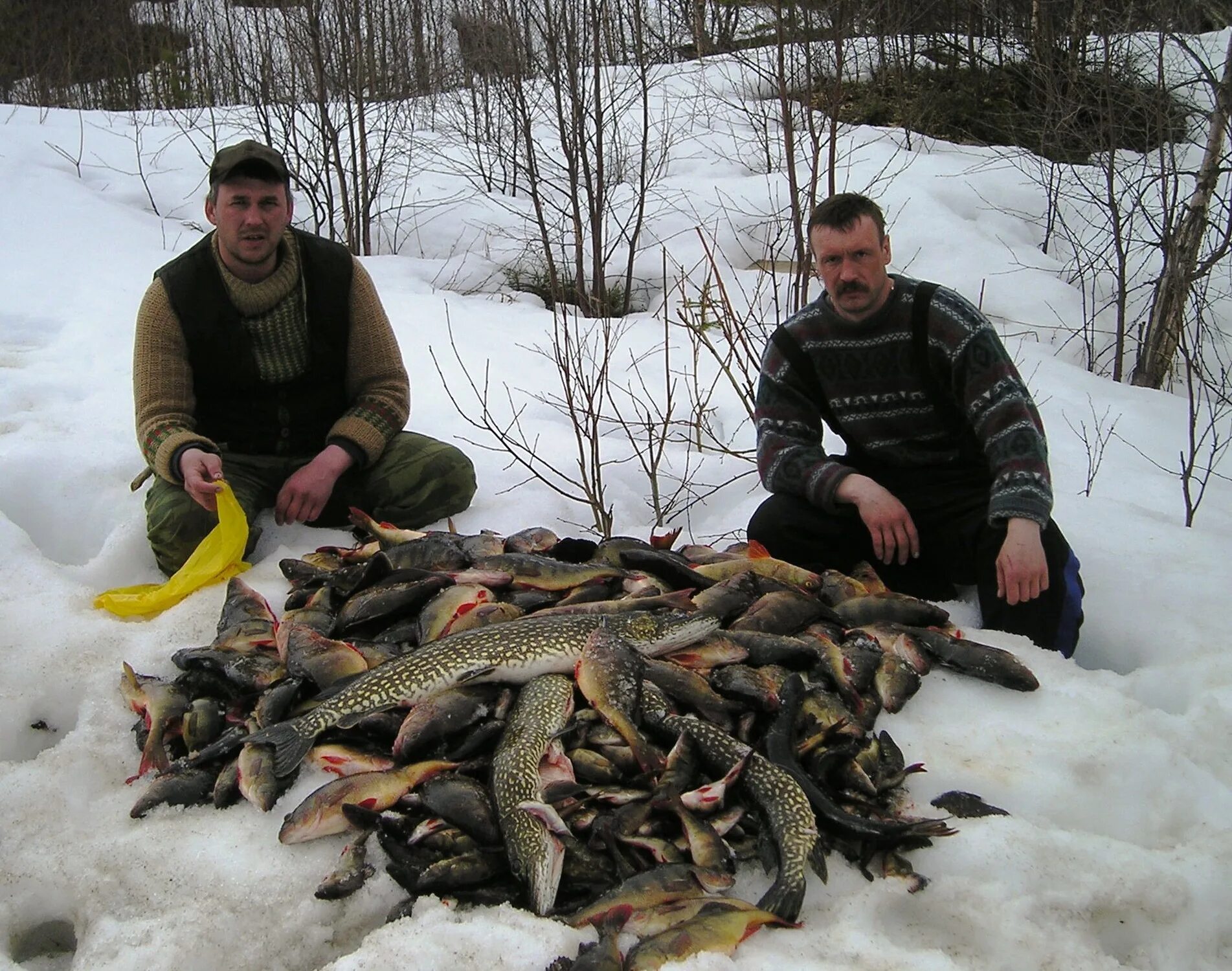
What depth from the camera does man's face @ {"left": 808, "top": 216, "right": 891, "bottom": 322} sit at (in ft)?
11.2

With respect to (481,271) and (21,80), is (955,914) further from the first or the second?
(21,80)

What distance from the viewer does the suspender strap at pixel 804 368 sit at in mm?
3744

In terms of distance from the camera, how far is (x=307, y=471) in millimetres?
3920

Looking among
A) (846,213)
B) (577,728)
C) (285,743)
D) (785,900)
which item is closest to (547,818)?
(577,728)

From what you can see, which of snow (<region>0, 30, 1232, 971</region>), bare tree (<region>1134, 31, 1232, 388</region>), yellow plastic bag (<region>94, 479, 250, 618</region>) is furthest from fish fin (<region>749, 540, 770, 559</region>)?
bare tree (<region>1134, 31, 1232, 388</region>)

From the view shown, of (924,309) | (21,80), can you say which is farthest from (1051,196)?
(21,80)

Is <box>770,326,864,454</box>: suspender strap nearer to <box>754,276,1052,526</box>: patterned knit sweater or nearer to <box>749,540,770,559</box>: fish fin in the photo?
<box>754,276,1052,526</box>: patterned knit sweater

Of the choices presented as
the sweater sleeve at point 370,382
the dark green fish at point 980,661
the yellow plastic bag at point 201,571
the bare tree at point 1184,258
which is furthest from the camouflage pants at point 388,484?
the bare tree at point 1184,258

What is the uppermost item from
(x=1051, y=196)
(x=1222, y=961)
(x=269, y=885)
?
(x=1051, y=196)

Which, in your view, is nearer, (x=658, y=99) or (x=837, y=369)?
(x=837, y=369)

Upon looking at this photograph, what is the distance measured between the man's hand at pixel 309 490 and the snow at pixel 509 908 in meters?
0.21

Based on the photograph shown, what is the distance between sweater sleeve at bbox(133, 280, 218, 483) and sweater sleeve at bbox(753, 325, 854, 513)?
2.18 meters

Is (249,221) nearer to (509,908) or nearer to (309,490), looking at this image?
(309,490)

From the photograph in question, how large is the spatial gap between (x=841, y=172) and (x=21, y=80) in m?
10.6
